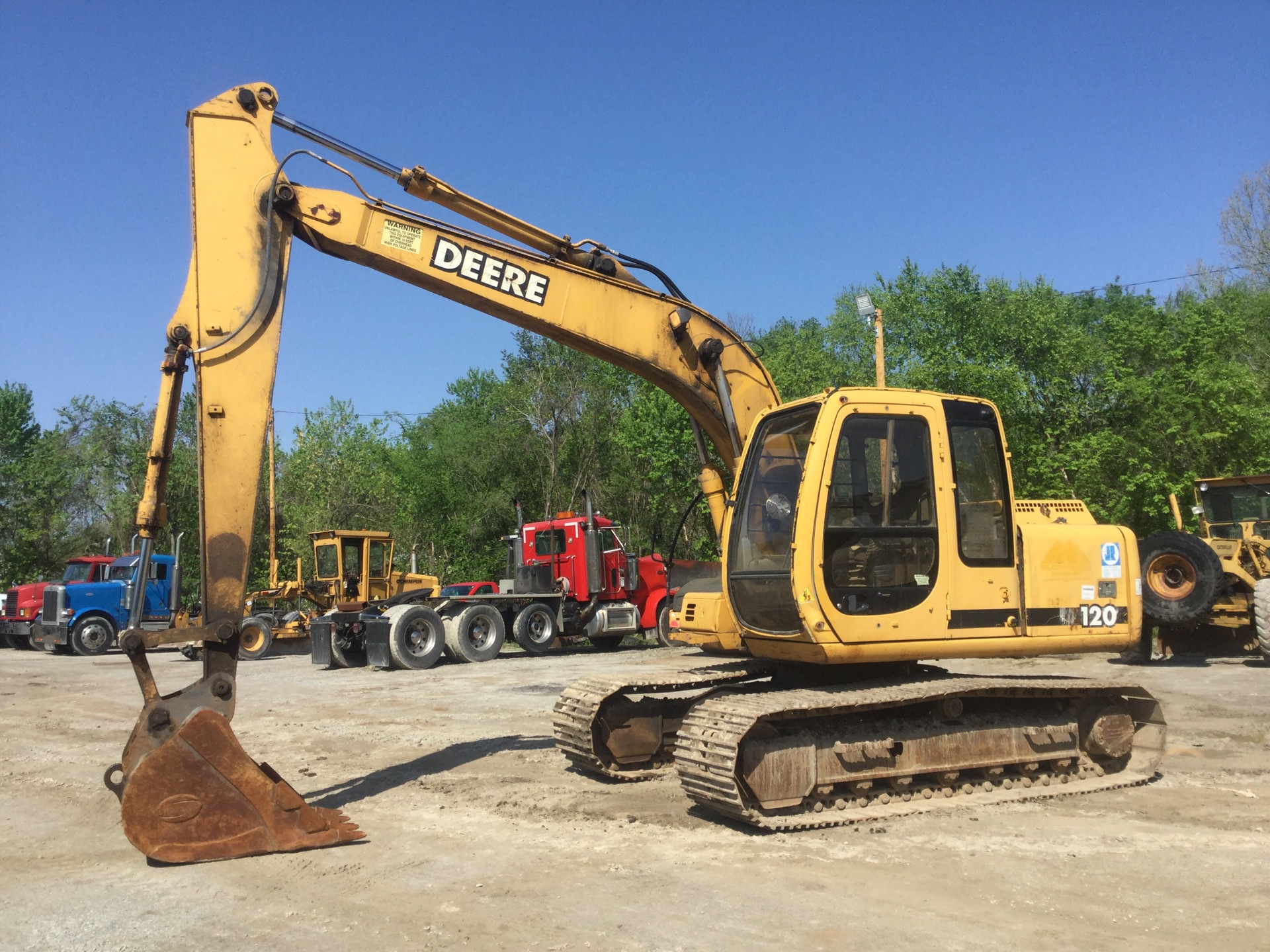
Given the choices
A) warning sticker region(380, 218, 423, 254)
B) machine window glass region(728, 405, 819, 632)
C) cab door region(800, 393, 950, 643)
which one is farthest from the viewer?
warning sticker region(380, 218, 423, 254)

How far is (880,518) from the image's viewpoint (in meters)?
6.99

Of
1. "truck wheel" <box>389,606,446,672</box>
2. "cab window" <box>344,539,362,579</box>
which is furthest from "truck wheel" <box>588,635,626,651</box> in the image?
"cab window" <box>344,539,362,579</box>

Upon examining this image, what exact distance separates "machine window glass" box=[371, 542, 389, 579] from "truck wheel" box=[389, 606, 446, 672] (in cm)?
601

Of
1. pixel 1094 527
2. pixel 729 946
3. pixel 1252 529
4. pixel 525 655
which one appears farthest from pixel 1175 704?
pixel 525 655

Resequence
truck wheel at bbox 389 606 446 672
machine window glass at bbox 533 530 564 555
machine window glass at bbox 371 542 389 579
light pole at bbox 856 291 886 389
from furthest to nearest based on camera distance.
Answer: machine window glass at bbox 371 542 389 579 → machine window glass at bbox 533 530 564 555 → light pole at bbox 856 291 886 389 → truck wheel at bbox 389 606 446 672

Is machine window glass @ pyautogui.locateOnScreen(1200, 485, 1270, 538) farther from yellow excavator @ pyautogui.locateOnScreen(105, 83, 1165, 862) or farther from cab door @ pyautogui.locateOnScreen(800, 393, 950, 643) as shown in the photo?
cab door @ pyautogui.locateOnScreen(800, 393, 950, 643)

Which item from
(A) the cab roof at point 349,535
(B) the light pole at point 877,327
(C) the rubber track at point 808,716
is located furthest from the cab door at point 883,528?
(A) the cab roof at point 349,535

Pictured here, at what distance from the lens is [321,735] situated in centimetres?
1068

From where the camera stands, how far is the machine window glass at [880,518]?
684 centimetres

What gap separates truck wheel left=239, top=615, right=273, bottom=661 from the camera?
23.0m

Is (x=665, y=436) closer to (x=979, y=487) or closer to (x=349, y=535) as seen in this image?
(x=349, y=535)

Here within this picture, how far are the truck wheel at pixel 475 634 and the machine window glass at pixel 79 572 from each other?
37.8ft

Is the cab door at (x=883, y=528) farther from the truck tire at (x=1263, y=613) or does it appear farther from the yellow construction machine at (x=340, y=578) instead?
the yellow construction machine at (x=340, y=578)

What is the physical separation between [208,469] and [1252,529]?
16.4 metres
